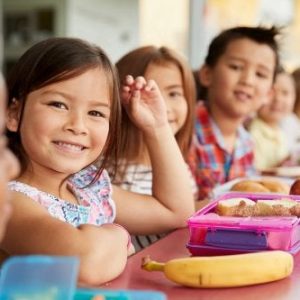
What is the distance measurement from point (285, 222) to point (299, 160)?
6.07 feet

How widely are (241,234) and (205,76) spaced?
1498mm

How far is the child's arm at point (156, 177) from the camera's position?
4.48 feet

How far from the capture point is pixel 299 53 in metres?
4.15

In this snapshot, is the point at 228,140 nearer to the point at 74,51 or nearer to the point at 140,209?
the point at 140,209

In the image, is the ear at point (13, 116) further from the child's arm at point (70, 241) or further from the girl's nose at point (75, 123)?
the child's arm at point (70, 241)

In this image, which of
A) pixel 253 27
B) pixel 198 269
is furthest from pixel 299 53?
Answer: pixel 198 269

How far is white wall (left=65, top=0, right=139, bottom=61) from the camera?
5.18 metres

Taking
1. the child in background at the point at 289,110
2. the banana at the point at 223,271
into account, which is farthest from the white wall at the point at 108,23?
the banana at the point at 223,271

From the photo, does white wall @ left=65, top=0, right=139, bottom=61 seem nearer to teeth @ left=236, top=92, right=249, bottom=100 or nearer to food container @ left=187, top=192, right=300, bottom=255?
teeth @ left=236, top=92, right=249, bottom=100

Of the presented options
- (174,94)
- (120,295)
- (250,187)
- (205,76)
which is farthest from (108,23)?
(120,295)

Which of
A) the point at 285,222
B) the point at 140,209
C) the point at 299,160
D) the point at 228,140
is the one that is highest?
the point at 285,222

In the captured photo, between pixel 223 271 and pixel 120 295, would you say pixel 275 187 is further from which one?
pixel 120 295

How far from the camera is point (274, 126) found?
11.0ft

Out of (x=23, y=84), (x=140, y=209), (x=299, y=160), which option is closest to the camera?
(x=23, y=84)
